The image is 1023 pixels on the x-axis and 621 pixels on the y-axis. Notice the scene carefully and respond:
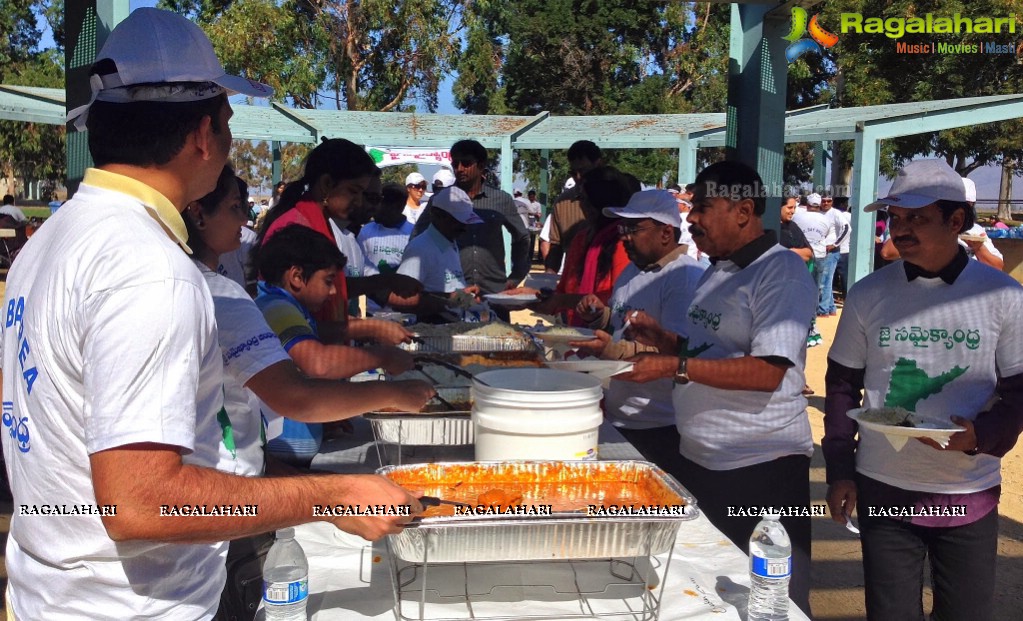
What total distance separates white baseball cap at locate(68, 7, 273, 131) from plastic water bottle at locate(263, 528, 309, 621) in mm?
634

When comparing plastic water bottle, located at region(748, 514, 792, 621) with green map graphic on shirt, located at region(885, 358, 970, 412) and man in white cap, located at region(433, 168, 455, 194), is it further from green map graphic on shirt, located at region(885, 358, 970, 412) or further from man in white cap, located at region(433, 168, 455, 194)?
man in white cap, located at region(433, 168, 455, 194)

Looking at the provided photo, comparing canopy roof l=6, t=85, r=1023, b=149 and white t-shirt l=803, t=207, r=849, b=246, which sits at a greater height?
canopy roof l=6, t=85, r=1023, b=149

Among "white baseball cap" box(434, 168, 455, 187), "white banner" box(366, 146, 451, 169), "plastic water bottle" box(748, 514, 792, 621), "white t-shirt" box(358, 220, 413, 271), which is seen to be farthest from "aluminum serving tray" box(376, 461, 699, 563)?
"white banner" box(366, 146, 451, 169)

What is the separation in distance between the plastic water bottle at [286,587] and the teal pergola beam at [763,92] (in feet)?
8.76

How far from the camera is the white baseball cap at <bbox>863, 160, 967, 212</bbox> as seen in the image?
2020 millimetres

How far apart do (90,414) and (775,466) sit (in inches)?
71.2

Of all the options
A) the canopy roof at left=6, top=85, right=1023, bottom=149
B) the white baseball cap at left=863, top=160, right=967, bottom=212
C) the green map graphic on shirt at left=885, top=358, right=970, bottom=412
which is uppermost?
the canopy roof at left=6, top=85, right=1023, bottom=149

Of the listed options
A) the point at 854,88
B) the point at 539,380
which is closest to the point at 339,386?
the point at 539,380

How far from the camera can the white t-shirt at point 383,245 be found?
5.42 m

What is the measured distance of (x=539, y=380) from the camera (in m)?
1.71

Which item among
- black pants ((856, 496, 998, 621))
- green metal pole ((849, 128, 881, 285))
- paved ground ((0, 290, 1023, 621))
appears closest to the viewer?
black pants ((856, 496, 998, 621))

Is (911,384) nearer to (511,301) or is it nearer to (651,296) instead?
(651,296)

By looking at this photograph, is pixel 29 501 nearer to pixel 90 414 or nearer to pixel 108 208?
pixel 90 414

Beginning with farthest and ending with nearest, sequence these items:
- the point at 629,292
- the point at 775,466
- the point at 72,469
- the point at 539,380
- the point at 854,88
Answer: the point at 854,88 < the point at 629,292 < the point at 775,466 < the point at 539,380 < the point at 72,469
